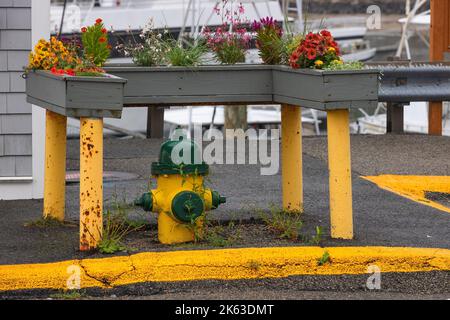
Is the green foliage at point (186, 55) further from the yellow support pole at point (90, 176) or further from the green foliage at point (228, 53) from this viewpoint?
the yellow support pole at point (90, 176)

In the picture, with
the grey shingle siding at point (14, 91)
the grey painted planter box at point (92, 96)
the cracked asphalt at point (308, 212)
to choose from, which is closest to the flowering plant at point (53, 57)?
the grey painted planter box at point (92, 96)

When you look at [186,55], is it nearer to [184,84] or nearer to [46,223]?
[184,84]

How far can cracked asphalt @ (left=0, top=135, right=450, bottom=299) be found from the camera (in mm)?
6336

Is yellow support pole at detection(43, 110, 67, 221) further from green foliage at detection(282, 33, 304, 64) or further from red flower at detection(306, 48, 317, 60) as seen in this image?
red flower at detection(306, 48, 317, 60)

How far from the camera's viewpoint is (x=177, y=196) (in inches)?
267

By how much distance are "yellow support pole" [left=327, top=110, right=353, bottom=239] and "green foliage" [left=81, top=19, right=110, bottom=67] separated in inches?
59.9

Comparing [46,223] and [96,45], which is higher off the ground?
[96,45]

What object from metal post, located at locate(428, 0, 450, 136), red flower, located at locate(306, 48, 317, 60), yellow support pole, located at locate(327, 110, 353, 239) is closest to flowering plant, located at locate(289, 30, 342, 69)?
red flower, located at locate(306, 48, 317, 60)

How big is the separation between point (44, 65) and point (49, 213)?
104 cm

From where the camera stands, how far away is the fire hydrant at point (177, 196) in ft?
22.3

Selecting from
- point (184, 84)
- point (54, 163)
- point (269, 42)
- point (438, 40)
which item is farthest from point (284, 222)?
point (438, 40)

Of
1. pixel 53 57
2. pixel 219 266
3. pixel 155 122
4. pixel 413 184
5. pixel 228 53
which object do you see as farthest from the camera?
pixel 155 122

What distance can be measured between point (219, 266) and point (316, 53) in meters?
1.54
